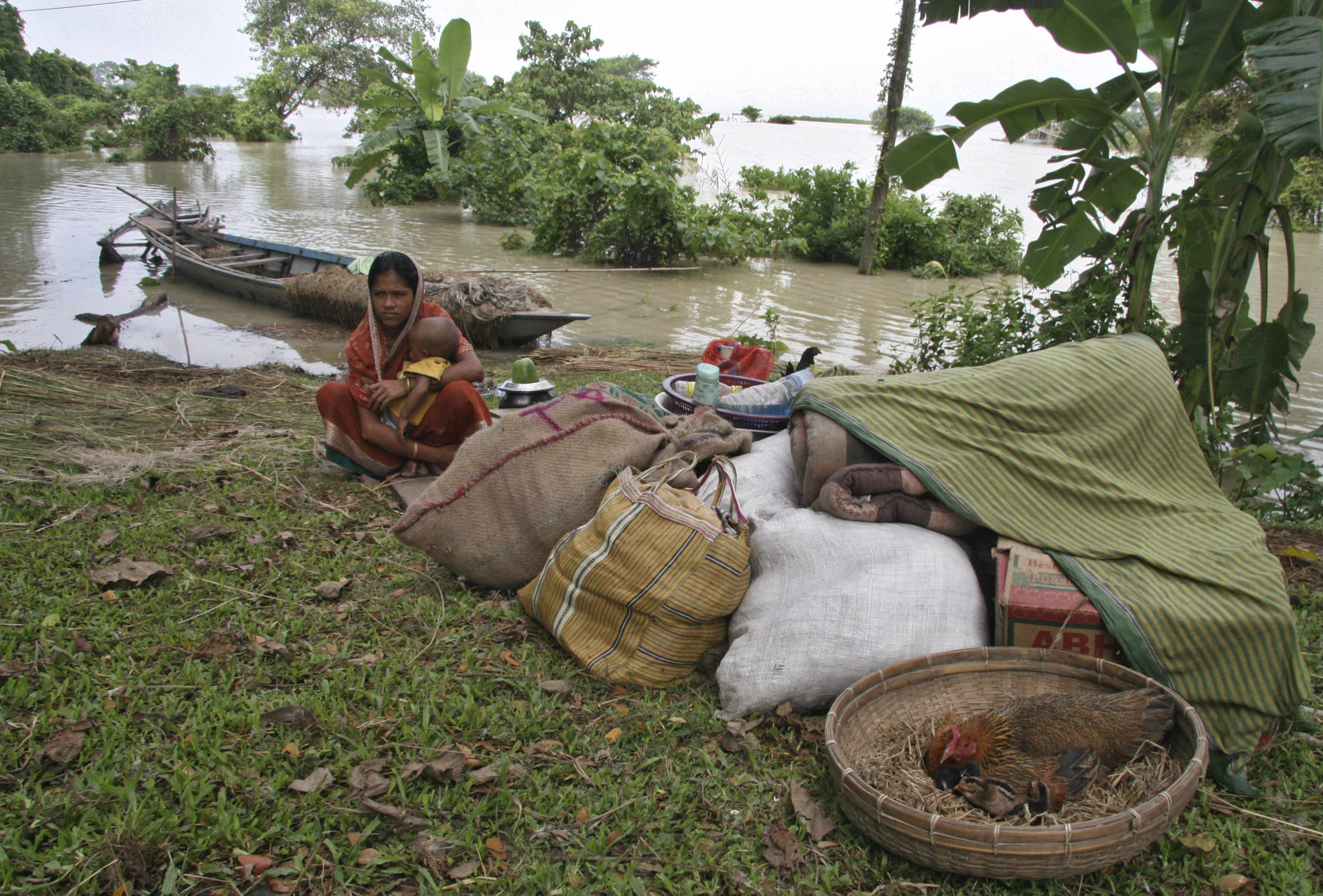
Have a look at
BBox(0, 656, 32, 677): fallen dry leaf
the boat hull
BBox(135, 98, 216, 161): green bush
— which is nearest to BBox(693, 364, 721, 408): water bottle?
BBox(0, 656, 32, 677): fallen dry leaf

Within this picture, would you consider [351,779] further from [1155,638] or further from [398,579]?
[1155,638]

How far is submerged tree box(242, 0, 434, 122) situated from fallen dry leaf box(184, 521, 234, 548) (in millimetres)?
44137

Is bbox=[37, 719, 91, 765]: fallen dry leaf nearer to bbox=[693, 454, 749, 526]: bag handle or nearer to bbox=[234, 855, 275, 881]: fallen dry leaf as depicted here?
bbox=[234, 855, 275, 881]: fallen dry leaf

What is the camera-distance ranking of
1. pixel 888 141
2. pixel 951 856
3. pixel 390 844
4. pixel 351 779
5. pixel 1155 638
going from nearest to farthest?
pixel 951 856 < pixel 390 844 < pixel 351 779 < pixel 1155 638 < pixel 888 141

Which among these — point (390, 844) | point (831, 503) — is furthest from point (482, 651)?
point (831, 503)

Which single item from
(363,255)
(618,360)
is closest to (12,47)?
(363,255)

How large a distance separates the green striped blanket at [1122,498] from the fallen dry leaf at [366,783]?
1.66 metres

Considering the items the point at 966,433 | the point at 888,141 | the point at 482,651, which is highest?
the point at 888,141

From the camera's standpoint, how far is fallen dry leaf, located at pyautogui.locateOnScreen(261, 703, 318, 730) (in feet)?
7.29

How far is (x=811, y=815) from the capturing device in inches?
79.4

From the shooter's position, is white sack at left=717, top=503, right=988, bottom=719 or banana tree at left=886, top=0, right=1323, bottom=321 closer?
white sack at left=717, top=503, right=988, bottom=719

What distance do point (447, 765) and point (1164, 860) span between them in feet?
5.45

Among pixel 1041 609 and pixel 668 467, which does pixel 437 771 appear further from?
pixel 1041 609

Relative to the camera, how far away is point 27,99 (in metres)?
28.6
